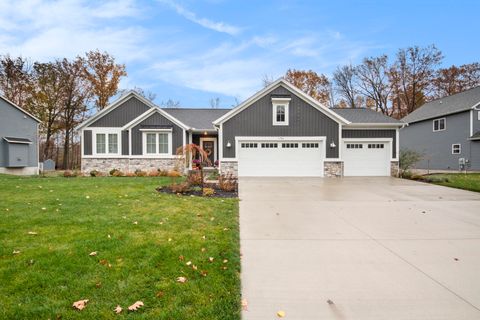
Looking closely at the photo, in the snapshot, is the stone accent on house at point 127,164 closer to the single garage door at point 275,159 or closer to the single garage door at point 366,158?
the single garage door at point 275,159

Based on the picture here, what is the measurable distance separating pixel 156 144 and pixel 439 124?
24.2 meters

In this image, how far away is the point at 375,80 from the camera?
3484 cm

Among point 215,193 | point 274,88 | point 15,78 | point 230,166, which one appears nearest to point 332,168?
point 274,88

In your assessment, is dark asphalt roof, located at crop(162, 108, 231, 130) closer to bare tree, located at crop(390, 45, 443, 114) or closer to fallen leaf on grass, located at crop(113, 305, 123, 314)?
fallen leaf on grass, located at crop(113, 305, 123, 314)

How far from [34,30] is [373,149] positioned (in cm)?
2040

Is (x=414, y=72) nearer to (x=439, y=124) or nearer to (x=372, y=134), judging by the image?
(x=439, y=124)

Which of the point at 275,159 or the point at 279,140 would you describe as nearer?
the point at 279,140

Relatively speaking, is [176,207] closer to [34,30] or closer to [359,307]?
[359,307]

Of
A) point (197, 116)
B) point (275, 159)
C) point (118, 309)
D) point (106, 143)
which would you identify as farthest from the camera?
point (197, 116)

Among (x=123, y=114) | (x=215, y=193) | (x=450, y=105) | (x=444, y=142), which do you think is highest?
(x=450, y=105)

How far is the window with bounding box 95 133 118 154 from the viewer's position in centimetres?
1772

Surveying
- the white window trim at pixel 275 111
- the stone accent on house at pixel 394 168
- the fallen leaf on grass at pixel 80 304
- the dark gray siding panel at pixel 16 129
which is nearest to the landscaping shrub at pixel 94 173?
the dark gray siding panel at pixel 16 129

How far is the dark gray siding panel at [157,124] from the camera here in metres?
17.2

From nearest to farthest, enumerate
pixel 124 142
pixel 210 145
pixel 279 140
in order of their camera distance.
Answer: pixel 279 140 → pixel 124 142 → pixel 210 145
